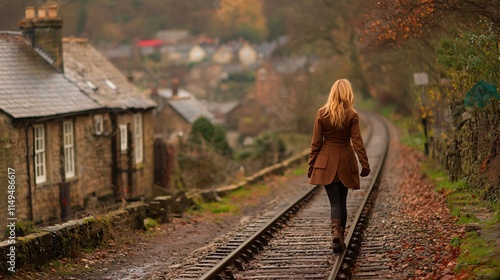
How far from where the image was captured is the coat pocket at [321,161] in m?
11.4

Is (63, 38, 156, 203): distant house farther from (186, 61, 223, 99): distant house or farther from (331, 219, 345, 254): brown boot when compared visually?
(186, 61, 223, 99): distant house

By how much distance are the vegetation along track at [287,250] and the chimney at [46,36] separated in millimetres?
12427

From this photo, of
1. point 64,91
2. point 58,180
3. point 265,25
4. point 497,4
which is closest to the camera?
point 497,4

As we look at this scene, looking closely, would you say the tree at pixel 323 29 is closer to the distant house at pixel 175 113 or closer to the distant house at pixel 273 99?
the distant house at pixel 273 99

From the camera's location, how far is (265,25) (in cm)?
10569

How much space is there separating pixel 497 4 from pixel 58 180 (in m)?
14.7

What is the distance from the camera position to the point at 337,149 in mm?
11484

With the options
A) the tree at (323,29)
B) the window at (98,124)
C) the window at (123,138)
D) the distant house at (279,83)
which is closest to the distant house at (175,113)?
the distant house at (279,83)

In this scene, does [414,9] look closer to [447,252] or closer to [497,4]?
[497,4]

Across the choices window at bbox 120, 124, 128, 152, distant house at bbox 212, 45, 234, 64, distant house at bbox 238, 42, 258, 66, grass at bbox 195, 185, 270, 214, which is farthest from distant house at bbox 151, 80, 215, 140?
distant house at bbox 212, 45, 234, 64

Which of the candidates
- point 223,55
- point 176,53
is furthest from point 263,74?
point 223,55

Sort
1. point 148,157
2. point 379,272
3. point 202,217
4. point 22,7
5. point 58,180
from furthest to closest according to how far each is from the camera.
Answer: point 148,157, point 22,7, point 58,180, point 202,217, point 379,272

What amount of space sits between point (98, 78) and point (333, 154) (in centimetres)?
2100

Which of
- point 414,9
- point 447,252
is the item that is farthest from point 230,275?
point 414,9
